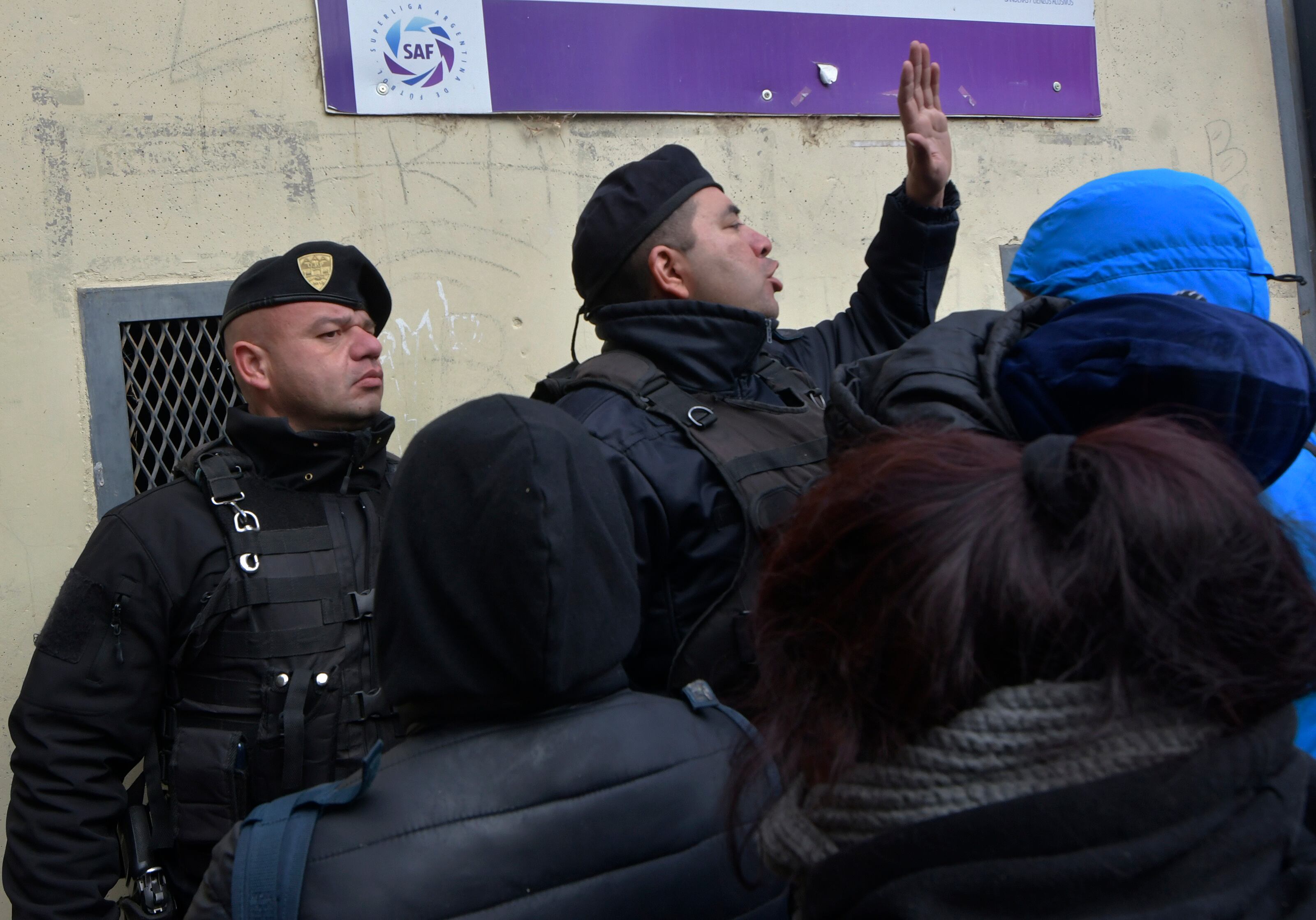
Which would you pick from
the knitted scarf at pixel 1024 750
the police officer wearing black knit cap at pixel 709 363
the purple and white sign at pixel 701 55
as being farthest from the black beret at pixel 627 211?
the knitted scarf at pixel 1024 750

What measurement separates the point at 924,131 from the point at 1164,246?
107cm

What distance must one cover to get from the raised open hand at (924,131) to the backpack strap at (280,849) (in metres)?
1.71

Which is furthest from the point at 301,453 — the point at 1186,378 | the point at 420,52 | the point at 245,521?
the point at 1186,378

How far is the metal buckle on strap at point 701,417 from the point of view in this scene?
76.8 inches

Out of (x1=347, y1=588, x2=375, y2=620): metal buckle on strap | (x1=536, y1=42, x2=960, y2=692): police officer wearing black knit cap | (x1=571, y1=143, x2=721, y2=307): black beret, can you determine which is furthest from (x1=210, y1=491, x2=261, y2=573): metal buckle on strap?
(x1=571, y1=143, x2=721, y2=307): black beret

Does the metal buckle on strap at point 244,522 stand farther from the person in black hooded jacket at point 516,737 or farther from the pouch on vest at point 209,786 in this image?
the person in black hooded jacket at point 516,737

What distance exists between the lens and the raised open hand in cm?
228

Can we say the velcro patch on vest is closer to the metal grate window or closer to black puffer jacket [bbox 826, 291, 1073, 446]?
the metal grate window

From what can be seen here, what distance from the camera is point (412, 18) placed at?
3.08 meters

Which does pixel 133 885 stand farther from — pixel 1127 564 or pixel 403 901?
pixel 1127 564

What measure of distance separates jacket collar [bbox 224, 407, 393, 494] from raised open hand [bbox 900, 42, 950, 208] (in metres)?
1.40

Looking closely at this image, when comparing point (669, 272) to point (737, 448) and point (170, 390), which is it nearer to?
point (737, 448)

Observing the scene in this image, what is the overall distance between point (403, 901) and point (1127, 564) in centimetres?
79

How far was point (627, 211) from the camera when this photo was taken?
2301 millimetres
